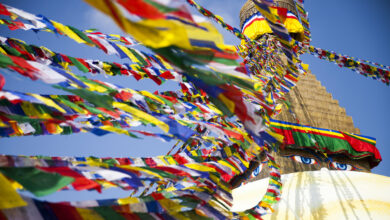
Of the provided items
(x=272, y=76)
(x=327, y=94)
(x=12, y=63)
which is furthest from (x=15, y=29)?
(x=327, y=94)

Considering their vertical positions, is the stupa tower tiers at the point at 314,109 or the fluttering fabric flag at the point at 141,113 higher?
the stupa tower tiers at the point at 314,109

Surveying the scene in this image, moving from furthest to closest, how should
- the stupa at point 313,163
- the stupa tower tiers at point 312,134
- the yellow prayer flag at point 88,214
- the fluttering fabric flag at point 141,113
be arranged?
the stupa tower tiers at point 312,134 → the stupa at point 313,163 → the yellow prayer flag at point 88,214 → the fluttering fabric flag at point 141,113

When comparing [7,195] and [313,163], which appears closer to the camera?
[7,195]

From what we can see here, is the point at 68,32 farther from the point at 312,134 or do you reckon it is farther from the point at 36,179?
the point at 312,134

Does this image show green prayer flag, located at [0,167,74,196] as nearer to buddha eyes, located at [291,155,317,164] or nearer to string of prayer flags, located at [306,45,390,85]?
string of prayer flags, located at [306,45,390,85]

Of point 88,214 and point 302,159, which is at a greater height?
→ point 302,159

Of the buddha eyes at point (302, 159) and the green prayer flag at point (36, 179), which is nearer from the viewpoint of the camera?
the green prayer flag at point (36, 179)

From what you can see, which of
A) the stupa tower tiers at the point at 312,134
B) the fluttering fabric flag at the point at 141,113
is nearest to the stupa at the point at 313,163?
the stupa tower tiers at the point at 312,134

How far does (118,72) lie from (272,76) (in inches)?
72.9

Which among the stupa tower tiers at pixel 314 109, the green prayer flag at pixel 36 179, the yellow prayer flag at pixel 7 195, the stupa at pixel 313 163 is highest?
the stupa tower tiers at pixel 314 109

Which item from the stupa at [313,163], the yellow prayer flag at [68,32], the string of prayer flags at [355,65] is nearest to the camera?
the yellow prayer flag at [68,32]

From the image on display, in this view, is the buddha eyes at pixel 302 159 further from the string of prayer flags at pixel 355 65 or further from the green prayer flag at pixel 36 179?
the green prayer flag at pixel 36 179

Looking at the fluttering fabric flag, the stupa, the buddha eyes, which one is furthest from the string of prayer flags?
the buddha eyes

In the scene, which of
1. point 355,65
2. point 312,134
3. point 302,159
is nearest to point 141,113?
point 355,65
